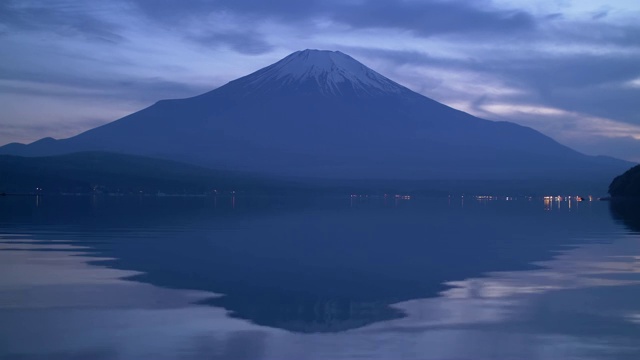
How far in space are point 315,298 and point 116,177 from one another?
126634 millimetres

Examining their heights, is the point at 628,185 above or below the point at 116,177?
below

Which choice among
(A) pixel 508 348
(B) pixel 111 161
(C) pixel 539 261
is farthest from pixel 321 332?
(B) pixel 111 161

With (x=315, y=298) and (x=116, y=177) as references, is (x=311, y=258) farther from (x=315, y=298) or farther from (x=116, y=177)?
(x=116, y=177)

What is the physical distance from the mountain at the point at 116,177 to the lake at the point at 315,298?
8848 centimetres

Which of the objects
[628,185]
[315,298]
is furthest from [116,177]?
[315,298]

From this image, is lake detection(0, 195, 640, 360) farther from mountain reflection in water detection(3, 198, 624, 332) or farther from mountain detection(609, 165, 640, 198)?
mountain detection(609, 165, 640, 198)

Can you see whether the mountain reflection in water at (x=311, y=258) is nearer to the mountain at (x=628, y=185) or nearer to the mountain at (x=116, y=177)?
the mountain at (x=628, y=185)

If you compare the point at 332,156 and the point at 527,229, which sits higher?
the point at 332,156

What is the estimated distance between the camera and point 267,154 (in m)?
194

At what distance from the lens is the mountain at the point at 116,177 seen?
114625 millimetres

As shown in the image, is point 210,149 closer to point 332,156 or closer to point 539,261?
point 332,156

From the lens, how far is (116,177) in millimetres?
134750

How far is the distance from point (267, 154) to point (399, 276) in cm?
17967

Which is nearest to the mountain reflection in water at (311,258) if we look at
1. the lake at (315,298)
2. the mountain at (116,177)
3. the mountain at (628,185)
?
the lake at (315,298)
